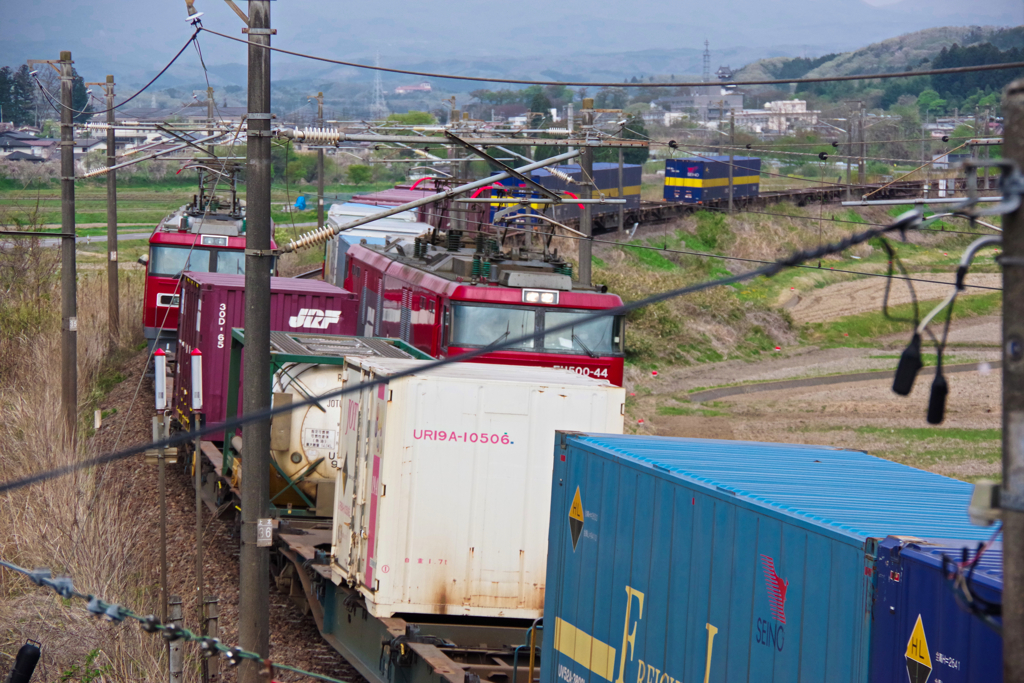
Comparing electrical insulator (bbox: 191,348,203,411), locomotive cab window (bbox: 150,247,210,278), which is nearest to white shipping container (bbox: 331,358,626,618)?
electrical insulator (bbox: 191,348,203,411)

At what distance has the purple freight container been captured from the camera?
60.8ft

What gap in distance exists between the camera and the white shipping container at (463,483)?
10055mm

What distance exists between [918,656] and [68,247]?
1820cm

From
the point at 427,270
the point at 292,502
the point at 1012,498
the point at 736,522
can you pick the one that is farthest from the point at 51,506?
the point at 1012,498

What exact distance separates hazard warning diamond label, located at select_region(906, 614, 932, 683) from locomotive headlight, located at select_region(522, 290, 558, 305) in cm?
1182

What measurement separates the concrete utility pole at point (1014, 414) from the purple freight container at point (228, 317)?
15511 mm

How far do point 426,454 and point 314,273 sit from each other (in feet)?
123

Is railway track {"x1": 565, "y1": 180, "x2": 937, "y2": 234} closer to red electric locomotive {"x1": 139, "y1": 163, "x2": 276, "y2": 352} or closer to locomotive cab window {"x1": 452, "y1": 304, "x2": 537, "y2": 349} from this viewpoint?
red electric locomotive {"x1": 139, "y1": 163, "x2": 276, "y2": 352}

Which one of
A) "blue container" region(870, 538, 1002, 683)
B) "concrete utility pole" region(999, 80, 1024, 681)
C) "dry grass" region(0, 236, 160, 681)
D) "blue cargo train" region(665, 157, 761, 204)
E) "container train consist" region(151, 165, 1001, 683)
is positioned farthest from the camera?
"blue cargo train" region(665, 157, 761, 204)

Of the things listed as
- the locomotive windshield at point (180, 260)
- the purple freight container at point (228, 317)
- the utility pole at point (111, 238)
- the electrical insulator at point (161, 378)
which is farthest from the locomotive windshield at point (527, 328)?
the utility pole at point (111, 238)

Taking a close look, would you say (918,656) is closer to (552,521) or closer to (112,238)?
(552,521)

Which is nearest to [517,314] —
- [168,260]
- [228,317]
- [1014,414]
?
[228,317]

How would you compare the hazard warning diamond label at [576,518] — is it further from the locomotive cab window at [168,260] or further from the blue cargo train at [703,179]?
the blue cargo train at [703,179]

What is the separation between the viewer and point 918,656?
4.85 meters
